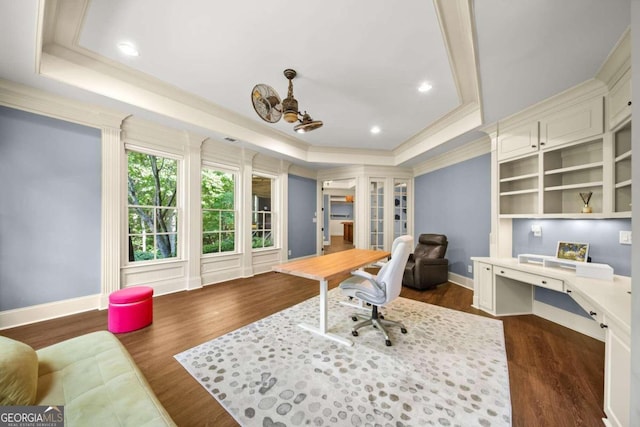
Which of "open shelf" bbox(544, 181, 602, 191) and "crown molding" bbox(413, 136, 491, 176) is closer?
"open shelf" bbox(544, 181, 602, 191)

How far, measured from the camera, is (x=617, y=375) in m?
1.36

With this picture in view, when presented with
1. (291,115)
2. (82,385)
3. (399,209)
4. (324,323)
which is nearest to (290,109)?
(291,115)

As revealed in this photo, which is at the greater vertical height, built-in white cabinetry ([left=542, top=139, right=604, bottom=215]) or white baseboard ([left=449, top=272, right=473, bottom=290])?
built-in white cabinetry ([left=542, top=139, right=604, bottom=215])

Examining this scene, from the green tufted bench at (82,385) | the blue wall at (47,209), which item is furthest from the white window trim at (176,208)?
Answer: the green tufted bench at (82,385)

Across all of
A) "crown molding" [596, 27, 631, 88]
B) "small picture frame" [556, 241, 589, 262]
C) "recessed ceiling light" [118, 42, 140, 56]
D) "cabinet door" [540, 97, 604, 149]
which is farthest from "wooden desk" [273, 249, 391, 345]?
"crown molding" [596, 27, 631, 88]

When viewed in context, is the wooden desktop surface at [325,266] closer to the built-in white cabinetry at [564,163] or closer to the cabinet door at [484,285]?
the cabinet door at [484,285]

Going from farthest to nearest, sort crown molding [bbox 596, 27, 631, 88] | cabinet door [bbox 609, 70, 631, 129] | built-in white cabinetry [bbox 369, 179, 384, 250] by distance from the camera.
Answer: built-in white cabinetry [bbox 369, 179, 384, 250] → cabinet door [bbox 609, 70, 631, 129] → crown molding [bbox 596, 27, 631, 88]

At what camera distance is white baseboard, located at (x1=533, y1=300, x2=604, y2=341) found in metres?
2.43

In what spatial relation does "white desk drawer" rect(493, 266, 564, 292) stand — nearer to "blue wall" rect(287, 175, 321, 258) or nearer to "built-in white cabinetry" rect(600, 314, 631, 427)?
"built-in white cabinetry" rect(600, 314, 631, 427)

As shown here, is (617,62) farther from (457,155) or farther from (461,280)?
(461,280)

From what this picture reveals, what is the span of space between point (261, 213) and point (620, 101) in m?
5.22

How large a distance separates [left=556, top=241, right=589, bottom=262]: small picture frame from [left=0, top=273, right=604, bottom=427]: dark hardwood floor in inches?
31.8

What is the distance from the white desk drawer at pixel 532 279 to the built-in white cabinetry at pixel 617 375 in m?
0.92

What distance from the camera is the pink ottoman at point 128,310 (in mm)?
2484
